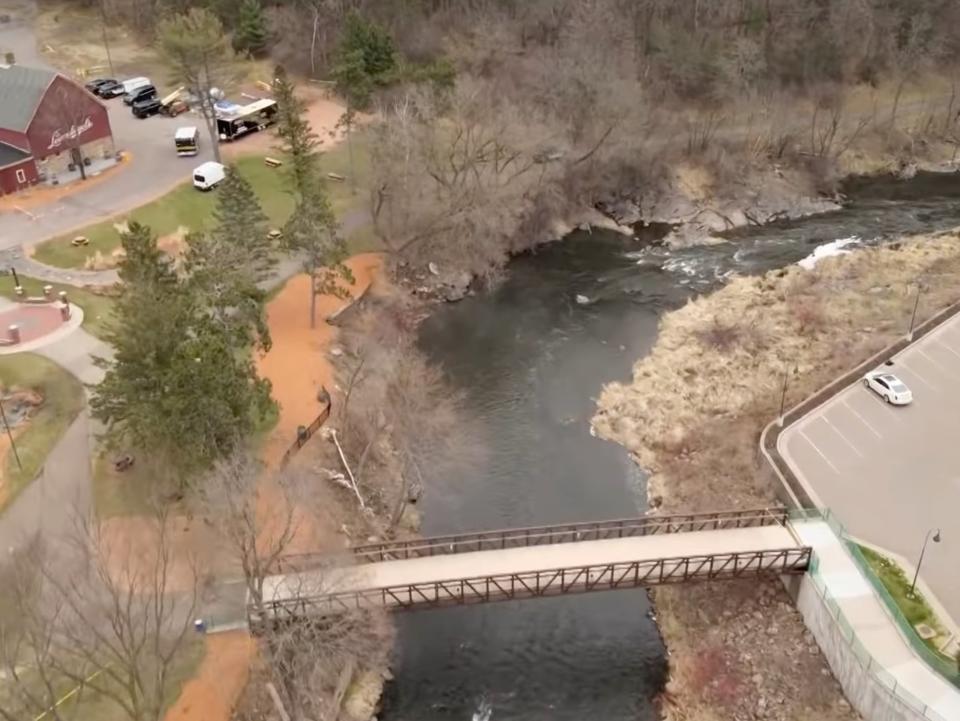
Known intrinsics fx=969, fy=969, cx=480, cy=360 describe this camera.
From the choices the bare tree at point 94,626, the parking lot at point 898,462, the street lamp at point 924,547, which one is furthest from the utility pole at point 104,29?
the street lamp at point 924,547

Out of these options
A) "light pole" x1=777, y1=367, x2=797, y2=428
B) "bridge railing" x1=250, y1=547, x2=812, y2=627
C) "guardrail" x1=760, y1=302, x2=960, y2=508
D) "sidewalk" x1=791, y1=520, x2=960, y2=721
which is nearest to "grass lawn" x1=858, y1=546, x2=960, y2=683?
"sidewalk" x1=791, y1=520, x2=960, y2=721

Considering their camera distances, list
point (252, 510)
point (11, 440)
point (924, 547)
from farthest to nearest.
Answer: point (11, 440) → point (924, 547) → point (252, 510)

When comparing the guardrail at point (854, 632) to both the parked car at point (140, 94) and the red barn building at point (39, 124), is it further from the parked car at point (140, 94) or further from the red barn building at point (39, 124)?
the parked car at point (140, 94)

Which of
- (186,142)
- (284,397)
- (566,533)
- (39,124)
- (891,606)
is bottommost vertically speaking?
(566,533)

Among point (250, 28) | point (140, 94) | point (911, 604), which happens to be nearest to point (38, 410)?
point (911, 604)

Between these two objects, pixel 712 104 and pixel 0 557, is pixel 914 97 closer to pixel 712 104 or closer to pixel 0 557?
pixel 712 104

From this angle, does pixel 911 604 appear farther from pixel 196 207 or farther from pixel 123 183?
pixel 123 183

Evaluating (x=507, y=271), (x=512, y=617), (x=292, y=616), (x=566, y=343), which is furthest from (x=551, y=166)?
(x=292, y=616)
